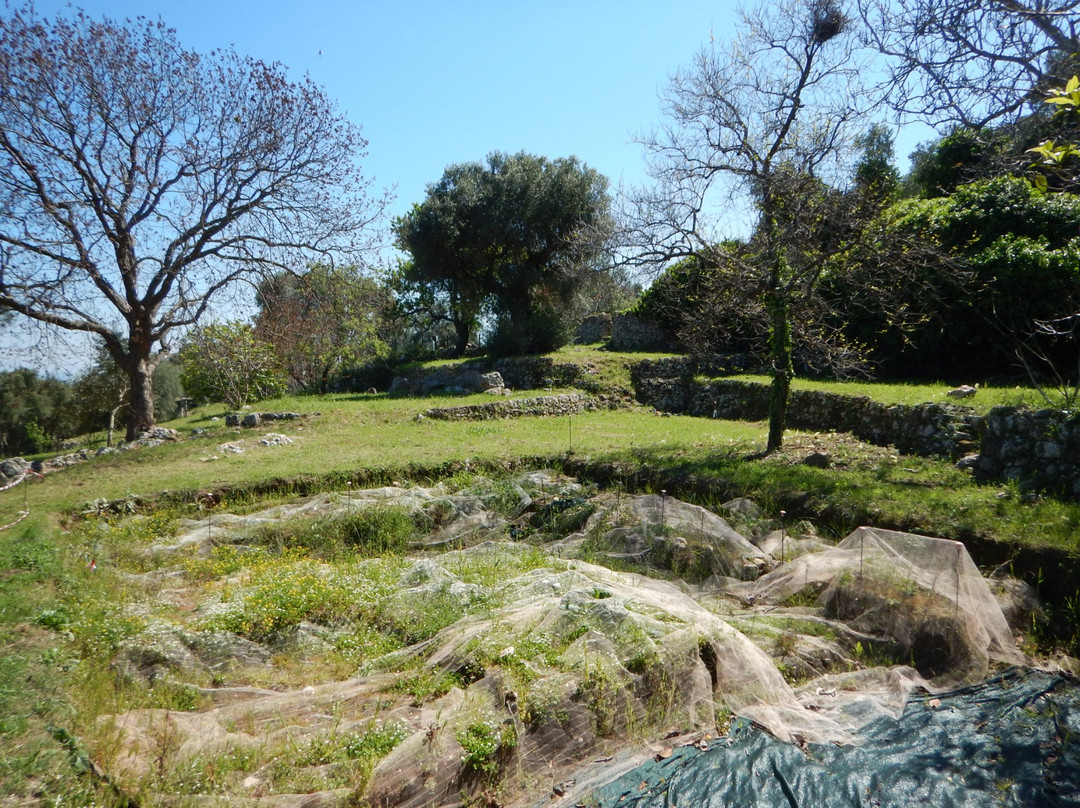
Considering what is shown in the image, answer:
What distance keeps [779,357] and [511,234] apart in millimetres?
14633

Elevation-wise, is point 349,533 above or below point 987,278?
below

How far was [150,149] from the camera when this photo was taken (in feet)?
49.3

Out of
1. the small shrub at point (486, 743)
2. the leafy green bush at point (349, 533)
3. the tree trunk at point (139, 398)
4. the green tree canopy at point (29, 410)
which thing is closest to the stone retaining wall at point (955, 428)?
the small shrub at point (486, 743)

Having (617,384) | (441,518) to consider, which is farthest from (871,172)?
(441,518)

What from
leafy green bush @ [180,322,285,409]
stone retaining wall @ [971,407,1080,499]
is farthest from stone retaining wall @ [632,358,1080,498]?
leafy green bush @ [180,322,285,409]

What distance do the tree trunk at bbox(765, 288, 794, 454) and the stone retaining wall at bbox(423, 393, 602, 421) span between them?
824 centimetres

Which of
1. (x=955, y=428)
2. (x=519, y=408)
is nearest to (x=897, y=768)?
(x=955, y=428)

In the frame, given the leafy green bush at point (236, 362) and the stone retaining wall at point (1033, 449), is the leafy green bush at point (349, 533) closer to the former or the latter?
the stone retaining wall at point (1033, 449)

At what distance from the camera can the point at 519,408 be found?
18.5 meters

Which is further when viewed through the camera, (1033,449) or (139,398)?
(139,398)

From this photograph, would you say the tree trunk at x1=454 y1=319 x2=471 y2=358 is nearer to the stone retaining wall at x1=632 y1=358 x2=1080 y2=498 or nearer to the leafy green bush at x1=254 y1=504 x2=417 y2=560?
the stone retaining wall at x1=632 y1=358 x2=1080 y2=498

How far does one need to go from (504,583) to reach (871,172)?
75.0 feet

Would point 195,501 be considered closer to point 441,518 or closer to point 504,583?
point 441,518

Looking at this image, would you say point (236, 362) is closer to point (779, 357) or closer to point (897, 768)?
point (779, 357)
